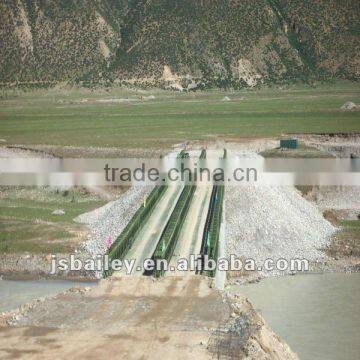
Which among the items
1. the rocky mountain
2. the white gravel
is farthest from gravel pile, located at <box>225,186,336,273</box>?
the rocky mountain

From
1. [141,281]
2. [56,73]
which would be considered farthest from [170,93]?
[141,281]

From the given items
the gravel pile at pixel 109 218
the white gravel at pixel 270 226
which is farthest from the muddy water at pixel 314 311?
the gravel pile at pixel 109 218

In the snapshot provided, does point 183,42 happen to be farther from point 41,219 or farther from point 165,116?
point 41,219

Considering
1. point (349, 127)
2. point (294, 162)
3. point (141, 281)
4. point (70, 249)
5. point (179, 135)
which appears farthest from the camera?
point (349, 127)

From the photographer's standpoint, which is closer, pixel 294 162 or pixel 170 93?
pixel 294 162

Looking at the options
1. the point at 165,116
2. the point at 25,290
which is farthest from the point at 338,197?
the point at 165,116

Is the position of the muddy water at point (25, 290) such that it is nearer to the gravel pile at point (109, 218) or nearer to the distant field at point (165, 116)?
the gravel pile at point (109, 218)

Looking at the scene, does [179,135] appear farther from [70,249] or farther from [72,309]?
Answer: [72,309]
